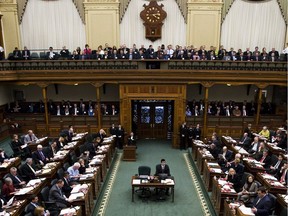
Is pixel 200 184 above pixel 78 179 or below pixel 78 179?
below

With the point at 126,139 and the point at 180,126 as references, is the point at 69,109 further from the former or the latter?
the point at 180,126

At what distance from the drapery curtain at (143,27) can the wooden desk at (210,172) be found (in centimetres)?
1040

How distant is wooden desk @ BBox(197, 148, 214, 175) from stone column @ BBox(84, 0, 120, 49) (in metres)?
9.92

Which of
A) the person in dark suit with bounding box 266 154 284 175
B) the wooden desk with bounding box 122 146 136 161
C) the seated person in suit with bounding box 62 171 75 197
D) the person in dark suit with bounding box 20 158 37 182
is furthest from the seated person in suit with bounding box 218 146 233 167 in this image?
the person in dark suit with bounding box 20 158 37 182

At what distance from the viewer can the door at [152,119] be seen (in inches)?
719

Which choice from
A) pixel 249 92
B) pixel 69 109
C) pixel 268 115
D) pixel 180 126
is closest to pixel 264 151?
pixel 180 126

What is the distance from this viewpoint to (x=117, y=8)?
61.6ft

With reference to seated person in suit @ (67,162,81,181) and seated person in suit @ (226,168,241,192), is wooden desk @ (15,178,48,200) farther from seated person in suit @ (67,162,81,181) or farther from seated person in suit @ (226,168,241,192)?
seated person in suit @ (226,168,241,192)

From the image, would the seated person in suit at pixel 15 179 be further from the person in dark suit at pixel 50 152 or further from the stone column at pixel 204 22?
the stone column at pixel 204 22

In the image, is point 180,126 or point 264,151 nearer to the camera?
point 264,151

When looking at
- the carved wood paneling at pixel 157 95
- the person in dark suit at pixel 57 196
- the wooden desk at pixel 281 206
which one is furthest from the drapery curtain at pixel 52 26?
the wooden desk at pixel 281 206

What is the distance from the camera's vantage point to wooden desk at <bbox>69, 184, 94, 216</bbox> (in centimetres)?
826

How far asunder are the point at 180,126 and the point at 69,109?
7.16m

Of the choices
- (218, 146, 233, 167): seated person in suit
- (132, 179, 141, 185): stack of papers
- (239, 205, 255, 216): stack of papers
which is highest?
(239, 205, 255, 216): stack of papers
